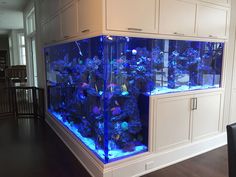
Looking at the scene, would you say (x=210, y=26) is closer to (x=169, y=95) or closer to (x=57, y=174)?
(x=169, y=95)

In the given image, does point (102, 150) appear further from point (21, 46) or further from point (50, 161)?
point (21, 46)

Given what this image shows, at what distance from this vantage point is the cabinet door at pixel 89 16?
6.42ft

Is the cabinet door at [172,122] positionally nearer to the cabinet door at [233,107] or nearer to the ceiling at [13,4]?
the cabinet door at [233,107]

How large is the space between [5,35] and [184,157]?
14.4 metres

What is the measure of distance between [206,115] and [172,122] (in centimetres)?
68

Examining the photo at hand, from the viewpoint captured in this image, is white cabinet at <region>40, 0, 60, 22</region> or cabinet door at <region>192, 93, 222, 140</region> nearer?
cabinet door at <region>192, 93, 222, 140</region>

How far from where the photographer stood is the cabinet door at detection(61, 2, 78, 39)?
99.8 inches

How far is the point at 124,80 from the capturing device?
2275 mm

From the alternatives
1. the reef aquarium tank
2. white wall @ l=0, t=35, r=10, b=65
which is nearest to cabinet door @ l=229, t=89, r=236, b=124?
the reef aquarium tank

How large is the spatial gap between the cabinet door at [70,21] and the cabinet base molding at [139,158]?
1497 millimetres

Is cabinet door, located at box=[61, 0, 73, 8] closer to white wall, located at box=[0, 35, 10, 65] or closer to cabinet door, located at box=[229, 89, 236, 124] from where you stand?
cabinet door, located at box=[229, 89, 236, 124]

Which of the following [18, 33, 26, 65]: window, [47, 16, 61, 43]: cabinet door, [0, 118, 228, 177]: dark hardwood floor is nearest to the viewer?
[0, 118, 228, 177]: dark hardwood floor

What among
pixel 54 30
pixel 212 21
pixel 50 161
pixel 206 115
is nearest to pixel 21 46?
pixel 54 30

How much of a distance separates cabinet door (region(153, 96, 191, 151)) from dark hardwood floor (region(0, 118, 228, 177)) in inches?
12.9
